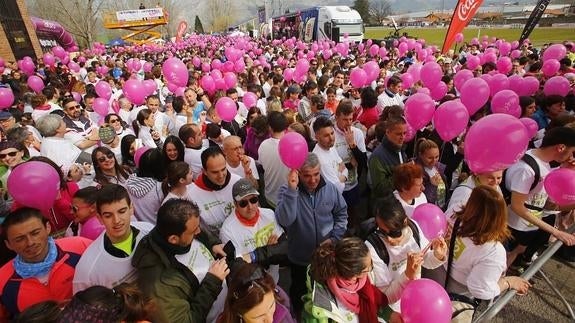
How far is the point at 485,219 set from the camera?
6.54ft

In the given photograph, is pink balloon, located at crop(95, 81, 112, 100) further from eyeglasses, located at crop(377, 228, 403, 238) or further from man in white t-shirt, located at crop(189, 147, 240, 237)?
eyeglasses, located at crop(377, 228, 403, 238)

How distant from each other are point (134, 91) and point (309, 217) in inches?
182

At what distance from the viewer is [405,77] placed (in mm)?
6957

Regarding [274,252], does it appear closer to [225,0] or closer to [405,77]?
[405,77]

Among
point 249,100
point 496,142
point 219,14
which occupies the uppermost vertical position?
point 496,142

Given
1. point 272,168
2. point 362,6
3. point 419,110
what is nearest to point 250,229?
point 272,168

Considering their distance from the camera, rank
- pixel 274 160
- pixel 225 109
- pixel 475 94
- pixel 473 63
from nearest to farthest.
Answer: pixel 274 160 → pixel 475 94 → pixel 225 109 → pixel 473 63

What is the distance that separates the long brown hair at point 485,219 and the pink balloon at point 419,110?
2172 millimetres

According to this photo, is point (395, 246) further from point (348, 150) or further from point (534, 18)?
point (534, 18)

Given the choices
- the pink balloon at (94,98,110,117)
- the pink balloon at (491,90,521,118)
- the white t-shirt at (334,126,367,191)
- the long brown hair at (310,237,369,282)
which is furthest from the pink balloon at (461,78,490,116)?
the pink balloon at (94,98,110,117)

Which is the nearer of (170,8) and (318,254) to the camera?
(318,254)

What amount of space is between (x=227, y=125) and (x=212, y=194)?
8.33 ft

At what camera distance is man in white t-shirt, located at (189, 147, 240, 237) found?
2869 mm

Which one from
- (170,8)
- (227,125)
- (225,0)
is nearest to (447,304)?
(227,125)
